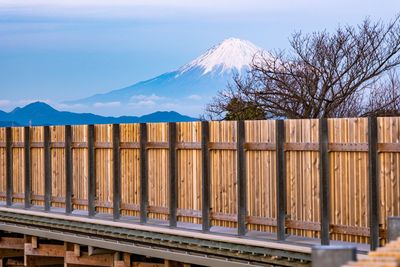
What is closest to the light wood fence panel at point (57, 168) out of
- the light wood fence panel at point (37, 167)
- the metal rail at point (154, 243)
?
the light wood fence panel at point (37, 167)

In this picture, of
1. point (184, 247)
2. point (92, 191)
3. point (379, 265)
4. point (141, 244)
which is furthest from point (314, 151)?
point (379, 265)

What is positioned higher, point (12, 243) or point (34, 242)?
point (34, 242)

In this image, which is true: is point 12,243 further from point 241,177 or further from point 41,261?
point 241,177

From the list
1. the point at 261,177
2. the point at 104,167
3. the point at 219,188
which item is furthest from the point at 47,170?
the point at 261,177

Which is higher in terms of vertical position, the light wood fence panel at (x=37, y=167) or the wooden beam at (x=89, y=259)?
the light wood fence panel at (x=37, y=167)

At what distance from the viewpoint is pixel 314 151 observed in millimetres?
13750

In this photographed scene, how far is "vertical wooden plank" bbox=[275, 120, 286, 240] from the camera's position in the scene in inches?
555

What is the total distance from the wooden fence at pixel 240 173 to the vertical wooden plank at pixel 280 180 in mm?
14

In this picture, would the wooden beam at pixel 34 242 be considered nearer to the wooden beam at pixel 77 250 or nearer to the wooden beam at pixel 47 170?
the wooden beam at pixel 47 170

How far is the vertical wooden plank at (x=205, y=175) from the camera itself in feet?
51.4

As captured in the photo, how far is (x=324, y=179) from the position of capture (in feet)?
44.9

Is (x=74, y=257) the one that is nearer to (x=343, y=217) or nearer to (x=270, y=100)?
(x=343, y=217)

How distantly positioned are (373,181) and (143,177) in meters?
5.71

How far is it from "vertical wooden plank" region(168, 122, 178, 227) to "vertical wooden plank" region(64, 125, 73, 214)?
415 centimetres
